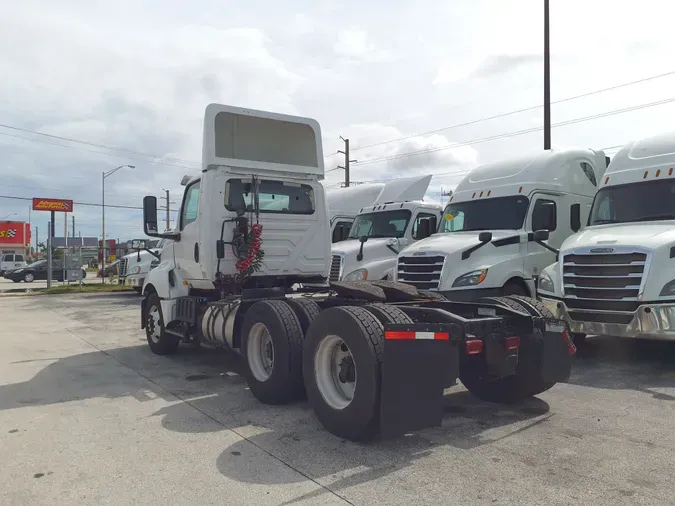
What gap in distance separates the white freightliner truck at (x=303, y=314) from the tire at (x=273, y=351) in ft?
0.05

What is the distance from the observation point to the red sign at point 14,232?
7200cm

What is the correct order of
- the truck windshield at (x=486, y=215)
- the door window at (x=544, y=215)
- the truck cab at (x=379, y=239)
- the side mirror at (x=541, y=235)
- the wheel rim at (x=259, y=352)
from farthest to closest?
the truck cab at (x=379, y=239)
the truck windshield at (x=486, y=215)
the door window at (x=544, y=215)
the side mirror at (x=541, y=235)
the wheel rim at (x=259, y=352)

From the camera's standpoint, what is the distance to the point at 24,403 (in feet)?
19.9

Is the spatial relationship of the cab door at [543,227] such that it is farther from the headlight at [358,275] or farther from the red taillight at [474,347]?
the red taillight at [474,347]

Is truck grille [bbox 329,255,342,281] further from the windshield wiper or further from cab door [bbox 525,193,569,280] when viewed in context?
the windshield wiper

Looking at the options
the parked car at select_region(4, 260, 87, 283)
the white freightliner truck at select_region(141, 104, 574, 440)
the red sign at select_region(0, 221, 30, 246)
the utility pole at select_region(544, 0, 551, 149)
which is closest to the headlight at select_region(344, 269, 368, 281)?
the white freightliner truck at select_region(141, 104, 574, 440)

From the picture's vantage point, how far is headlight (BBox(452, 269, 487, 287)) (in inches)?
352

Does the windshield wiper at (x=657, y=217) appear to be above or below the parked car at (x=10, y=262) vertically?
above

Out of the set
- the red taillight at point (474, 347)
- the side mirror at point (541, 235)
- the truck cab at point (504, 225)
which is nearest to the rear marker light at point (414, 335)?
the red taillight at point (474, 347)

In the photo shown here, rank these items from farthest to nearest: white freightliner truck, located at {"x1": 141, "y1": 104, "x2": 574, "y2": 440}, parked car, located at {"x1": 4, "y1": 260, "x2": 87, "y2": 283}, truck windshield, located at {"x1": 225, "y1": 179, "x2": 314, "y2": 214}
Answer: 1. parked car, located at {"x1": 4, "y1": 260, "x2": 87, "y2": 283}
2. truck windshield, located at {"x1": 225, "y1": 179, "x2": 314, "y2": 214}
3. white freightliner truck, located at {"x1": 141, "y1": 104, "x2": 574, "y2": 440}

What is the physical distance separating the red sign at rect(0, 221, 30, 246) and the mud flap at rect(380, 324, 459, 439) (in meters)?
79.6

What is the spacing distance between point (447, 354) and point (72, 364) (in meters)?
6.33

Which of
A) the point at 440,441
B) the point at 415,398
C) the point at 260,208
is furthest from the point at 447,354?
the point at 260,208

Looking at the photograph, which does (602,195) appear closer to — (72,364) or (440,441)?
(440,441)
